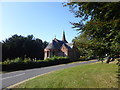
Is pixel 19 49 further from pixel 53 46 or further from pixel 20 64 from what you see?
pixel 20 64

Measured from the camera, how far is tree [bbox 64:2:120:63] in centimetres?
344

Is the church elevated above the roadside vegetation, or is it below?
above

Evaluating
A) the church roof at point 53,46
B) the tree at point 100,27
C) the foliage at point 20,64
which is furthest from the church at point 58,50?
the tree at point 100,27

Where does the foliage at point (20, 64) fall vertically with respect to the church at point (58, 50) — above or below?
below

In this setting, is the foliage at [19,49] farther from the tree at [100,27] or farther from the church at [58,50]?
the tree at [100,27]

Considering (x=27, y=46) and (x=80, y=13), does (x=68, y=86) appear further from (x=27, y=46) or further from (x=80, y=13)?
(x=27, y=46)

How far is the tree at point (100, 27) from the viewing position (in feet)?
11.3

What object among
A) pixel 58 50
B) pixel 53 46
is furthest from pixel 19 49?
pixel 58 50

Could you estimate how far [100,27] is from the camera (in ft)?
11.7

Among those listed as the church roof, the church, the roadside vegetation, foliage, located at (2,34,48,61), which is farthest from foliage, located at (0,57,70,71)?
foliage, located at (2,34,48,61)

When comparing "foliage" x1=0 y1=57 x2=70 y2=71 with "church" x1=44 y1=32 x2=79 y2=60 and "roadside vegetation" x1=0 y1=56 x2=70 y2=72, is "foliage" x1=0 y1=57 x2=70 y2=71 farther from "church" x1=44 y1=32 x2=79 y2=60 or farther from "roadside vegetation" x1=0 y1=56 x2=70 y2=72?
"church" x1=44 y1=32 x2=79 y2=60

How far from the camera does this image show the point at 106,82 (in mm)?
6844

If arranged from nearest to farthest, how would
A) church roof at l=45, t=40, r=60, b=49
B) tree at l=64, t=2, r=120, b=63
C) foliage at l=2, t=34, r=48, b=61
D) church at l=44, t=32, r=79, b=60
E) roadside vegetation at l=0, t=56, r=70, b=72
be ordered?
tree at l=64, t=2, r=120, b=63
roadside vegetation at l=0, t=56, r=70, b=72
foliage at l=2, t=34, r=48, b=61
church at l=44, t=32, r=79, b=60
church roof at l=45, t=40, r=60, b=49

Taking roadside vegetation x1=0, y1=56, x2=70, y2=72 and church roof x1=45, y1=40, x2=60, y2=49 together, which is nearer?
roadside vegetation x1=0, y1=56, x2=70, y2=72
